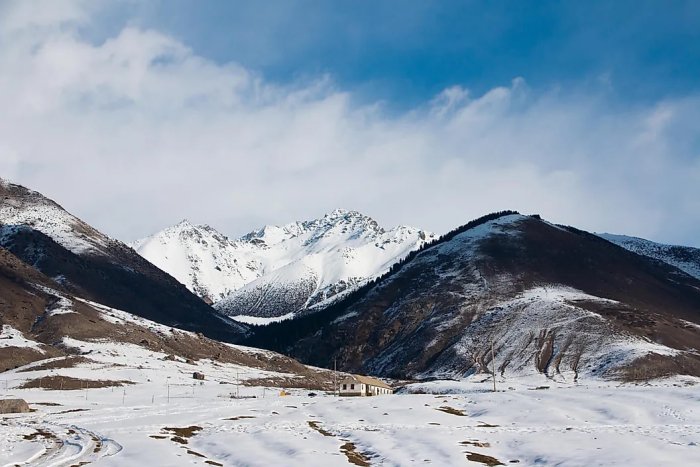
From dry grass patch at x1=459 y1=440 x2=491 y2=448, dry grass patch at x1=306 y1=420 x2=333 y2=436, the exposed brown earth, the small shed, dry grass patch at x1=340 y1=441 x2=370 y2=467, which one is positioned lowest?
dry grass patch at x1=340 y1=441 x2=370 y2=467

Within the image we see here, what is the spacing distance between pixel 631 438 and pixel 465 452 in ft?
39.7

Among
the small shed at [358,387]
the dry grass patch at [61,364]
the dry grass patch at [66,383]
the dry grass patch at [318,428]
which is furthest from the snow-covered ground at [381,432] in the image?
the dry grass patch at [61,364]

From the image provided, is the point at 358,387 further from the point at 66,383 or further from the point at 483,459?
the point at 483,459

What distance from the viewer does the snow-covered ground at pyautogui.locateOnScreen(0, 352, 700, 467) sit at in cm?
4531

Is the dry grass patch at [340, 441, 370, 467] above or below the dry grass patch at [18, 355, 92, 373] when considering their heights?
below

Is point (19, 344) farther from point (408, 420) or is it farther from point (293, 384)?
point (408, 420)

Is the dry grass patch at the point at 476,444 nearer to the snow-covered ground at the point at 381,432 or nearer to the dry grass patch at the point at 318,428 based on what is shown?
the snow-covered ground at the point at 381,432

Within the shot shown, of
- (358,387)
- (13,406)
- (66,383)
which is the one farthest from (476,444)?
(66,383)

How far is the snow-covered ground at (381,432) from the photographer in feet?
149

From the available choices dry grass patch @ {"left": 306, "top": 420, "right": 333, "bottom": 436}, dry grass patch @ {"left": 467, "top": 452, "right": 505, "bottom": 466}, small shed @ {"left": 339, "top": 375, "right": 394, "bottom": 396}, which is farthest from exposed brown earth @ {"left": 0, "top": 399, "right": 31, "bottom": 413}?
small shed @ {"left": 339, "top": 375, "right": 394, "bottom": 396}

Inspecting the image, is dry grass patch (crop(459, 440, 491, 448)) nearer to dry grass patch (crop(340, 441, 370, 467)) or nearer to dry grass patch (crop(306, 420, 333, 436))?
dry grass patch (crop(340, 441, 370, 467))

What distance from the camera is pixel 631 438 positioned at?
1935 inches

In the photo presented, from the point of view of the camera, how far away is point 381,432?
58312 millimetres

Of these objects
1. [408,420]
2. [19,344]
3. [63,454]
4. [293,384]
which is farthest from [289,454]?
[19,344]
